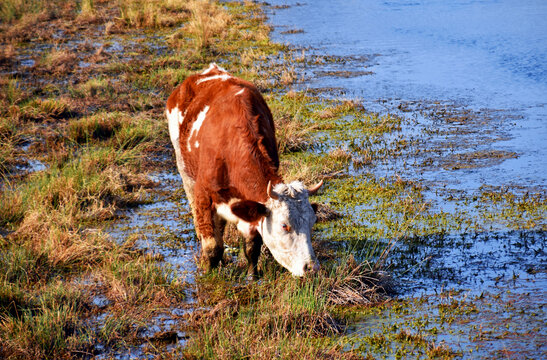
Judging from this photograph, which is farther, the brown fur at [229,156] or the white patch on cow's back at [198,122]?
the white patch on cow's back at [198,122]

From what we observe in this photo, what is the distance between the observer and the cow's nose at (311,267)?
5.59m

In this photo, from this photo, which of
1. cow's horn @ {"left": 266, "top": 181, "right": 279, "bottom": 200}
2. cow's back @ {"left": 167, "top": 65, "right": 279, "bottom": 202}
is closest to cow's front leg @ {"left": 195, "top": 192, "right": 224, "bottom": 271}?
cow's back @ {"left": 167, "top": 65, "right": 279, "bottom": 202}

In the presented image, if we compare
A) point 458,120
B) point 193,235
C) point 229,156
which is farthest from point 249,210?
point 458,120

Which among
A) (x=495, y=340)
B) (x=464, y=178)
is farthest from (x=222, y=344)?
(x=464, y=178)

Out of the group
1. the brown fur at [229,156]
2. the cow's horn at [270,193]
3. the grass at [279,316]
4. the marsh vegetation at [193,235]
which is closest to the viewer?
the grass at [279,316]

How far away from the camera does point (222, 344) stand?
496cm

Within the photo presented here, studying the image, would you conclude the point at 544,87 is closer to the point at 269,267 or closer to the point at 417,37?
the point at 417,37

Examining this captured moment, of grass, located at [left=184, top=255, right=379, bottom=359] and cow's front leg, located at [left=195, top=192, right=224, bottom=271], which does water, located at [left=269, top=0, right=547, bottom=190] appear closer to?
grass, located at [left=184, top=255, right=379, bottom=359]

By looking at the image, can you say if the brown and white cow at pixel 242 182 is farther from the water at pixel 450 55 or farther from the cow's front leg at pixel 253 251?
the water at pixel 450 55

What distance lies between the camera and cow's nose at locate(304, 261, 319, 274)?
559 cm

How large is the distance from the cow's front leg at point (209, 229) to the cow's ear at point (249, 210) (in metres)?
0.71

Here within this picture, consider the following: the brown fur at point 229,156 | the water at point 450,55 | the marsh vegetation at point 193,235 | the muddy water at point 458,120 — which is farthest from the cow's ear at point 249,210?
the water at point 450,55

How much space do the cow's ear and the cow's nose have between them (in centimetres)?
56

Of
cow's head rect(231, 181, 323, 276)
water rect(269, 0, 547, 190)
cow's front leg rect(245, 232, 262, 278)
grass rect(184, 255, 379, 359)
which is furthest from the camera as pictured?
water rect(269, 0, 547, 190)
